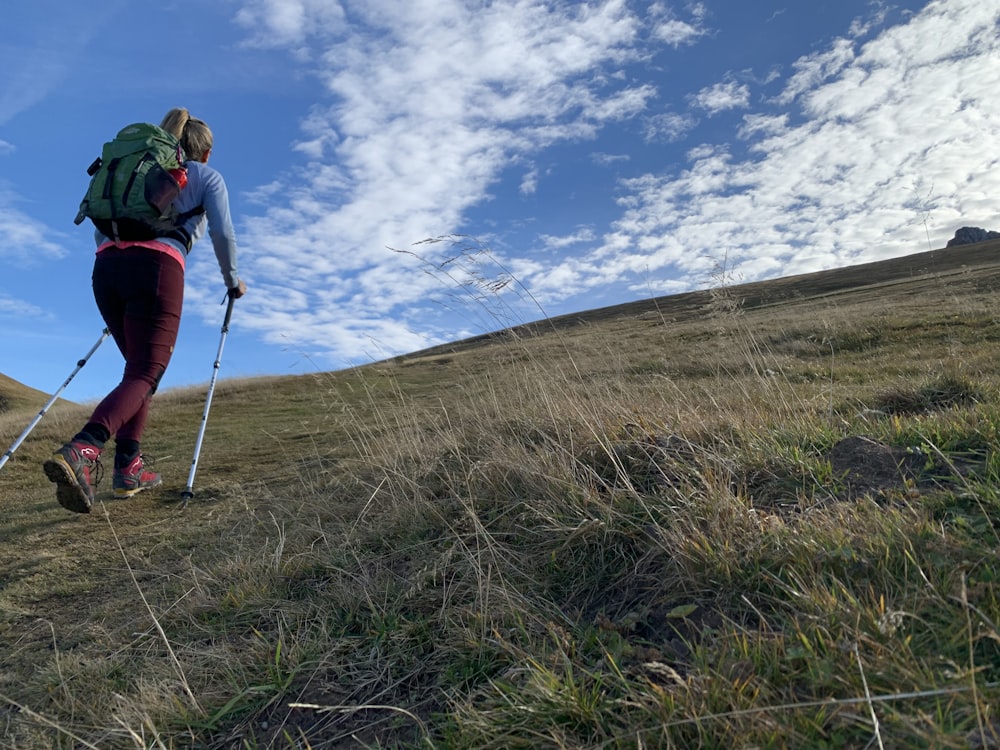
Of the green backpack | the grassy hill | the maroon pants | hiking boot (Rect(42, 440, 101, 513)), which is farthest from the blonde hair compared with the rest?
the grassy hill

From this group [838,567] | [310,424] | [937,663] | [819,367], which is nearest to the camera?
[937,663]

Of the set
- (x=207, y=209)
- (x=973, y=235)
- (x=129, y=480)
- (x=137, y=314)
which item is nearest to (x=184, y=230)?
(x=207, y=209)

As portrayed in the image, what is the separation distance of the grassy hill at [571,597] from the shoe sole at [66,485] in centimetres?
28

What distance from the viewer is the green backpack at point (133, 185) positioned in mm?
3916

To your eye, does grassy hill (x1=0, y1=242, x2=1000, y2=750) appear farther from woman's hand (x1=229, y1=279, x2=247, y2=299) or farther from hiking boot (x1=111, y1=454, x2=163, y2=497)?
woman's hand (x1=229, y1=279, x2=247, y2=299)

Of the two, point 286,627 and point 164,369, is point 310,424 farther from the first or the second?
point 286,627

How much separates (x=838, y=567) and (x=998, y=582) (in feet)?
1.20

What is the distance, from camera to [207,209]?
445 cm

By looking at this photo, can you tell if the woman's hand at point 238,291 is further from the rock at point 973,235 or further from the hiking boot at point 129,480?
the rock at point 973,235

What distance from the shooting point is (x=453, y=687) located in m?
1.73

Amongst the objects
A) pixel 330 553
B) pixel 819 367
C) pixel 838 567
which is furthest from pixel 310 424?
pixel 838 567

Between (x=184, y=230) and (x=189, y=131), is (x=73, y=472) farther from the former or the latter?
(x=189, y=131)

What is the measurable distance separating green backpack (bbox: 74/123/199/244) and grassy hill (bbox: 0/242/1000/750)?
2111mm

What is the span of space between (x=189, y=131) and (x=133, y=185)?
3.29 ft
